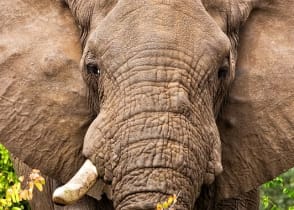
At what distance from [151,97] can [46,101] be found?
1159 mm

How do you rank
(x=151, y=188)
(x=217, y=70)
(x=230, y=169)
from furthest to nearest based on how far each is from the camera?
(x=230, y=169) < (x=217, y=70) < (x=151, y=188)

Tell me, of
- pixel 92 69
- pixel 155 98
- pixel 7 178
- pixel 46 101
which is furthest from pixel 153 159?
pixel 7 178

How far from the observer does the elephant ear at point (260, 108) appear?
10648 millimetres

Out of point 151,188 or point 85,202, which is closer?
point 151,188

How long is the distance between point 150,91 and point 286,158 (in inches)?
55.9

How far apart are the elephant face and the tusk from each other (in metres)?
0.06

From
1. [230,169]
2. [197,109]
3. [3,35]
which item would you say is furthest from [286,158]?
[3,35]

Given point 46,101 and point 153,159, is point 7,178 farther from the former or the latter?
point 153,159

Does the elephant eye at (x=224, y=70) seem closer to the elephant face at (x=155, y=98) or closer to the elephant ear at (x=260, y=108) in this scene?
the elephant face at (x=155, y=98)

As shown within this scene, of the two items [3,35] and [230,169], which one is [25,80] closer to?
[3,35]

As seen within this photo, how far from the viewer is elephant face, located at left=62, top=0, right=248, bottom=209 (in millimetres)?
9508

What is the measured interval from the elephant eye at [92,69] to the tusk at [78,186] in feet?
1.82

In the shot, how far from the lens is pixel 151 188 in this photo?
945 centimetres

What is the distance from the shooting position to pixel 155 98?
9.56 metres
